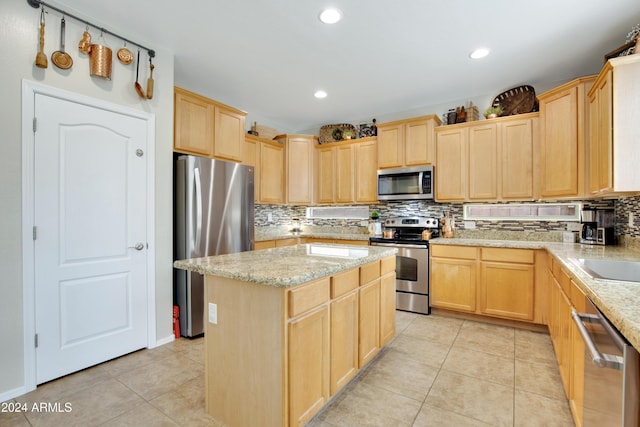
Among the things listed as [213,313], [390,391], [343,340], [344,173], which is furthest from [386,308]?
[344,173]

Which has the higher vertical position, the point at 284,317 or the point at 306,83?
the point at 306,83

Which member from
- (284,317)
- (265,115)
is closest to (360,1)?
(284,317)

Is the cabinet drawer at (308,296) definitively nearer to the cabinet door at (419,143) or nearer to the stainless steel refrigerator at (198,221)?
the stainless steel refrigerator at (198,221)

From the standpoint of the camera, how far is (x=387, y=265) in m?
2.53

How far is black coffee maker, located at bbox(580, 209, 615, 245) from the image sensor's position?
2865 mm

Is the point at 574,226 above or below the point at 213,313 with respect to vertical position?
above

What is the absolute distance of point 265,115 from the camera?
468 centimetres

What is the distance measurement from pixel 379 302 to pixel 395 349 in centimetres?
61

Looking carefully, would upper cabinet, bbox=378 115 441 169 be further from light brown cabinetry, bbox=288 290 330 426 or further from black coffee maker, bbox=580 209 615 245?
light brown cabinetry, bbox=288 290 330 426

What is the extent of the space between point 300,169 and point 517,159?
9.73 feet

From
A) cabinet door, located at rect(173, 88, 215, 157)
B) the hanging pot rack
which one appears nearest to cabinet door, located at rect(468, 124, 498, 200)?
cabinet door, located at rect(173, 88, 215, 157)

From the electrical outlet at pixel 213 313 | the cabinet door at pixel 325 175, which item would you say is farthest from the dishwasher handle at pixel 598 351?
Result: the cabinet door at pixel 325 175

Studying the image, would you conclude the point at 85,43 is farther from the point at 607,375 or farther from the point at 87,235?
the point at 607,375

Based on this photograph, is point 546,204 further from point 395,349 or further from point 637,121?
point 395,349
